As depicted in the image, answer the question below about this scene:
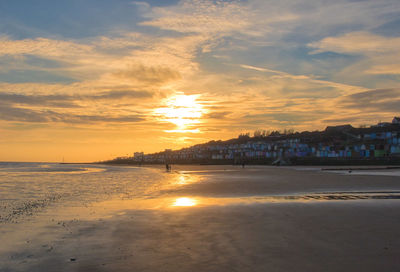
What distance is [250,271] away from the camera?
24.0 feet

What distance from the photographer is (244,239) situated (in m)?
10.3

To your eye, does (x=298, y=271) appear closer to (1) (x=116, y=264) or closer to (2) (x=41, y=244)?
(1) (x=116, y=264)

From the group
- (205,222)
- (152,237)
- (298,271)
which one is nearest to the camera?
(298,271)

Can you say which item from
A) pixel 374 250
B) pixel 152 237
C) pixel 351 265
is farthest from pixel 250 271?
pixel 152 237

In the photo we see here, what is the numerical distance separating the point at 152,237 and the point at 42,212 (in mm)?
8497

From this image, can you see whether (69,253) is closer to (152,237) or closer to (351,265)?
(152,237)

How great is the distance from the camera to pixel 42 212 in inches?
651

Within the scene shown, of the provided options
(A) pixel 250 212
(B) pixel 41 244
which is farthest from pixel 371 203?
(B) pixel 41 244

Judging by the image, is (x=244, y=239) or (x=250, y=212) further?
(x=250, y=212)

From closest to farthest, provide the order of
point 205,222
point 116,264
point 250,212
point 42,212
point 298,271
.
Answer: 1. point 298,271
2. point 116,264
3. point 205,222
4. point 250,212
5. point 42,212

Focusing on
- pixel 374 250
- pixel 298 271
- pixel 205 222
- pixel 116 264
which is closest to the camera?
pixel 298 271

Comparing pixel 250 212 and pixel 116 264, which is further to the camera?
pixel 250 212

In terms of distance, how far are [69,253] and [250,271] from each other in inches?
198

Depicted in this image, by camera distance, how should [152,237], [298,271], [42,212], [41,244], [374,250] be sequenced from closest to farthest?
[298,271] → [374,250] → [41,244] → [152,237] → [42,212]
